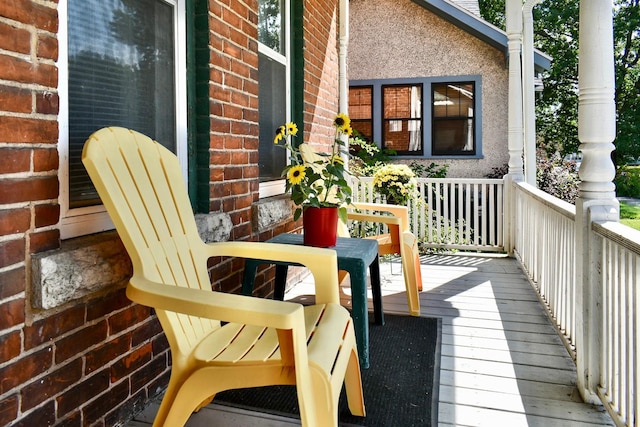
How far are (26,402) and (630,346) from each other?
6.21 feet

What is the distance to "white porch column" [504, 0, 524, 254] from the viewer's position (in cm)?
502

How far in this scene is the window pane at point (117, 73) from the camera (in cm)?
174

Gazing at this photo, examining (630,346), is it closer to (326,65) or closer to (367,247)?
(367,247)

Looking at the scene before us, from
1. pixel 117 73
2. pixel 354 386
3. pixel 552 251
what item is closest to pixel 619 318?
pixel 354 386

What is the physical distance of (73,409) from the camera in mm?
1616

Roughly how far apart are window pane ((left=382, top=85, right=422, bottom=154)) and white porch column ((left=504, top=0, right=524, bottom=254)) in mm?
3726

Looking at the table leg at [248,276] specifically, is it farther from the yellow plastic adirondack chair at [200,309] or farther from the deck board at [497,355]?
the deck board at [497,355]

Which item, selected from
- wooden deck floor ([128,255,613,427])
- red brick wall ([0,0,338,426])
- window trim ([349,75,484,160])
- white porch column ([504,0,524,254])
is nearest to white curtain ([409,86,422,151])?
window trim ([349,75,484,160])

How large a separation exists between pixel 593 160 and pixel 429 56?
23.0 ft

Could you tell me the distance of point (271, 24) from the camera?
3465 mm

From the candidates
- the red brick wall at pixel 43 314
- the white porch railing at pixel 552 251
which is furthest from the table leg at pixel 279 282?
the white porch railing at pixel 552 251

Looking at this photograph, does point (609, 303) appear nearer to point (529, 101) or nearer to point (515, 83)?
point (529, 101)

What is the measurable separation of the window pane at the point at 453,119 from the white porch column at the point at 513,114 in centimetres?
354

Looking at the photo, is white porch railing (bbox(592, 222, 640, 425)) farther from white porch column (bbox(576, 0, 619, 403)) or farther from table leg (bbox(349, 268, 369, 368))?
table leg (bbox(349, 268, 369, 368))
